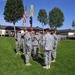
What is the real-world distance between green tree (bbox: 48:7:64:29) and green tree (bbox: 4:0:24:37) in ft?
46.3

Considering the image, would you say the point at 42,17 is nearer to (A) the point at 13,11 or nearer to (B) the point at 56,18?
(B) the point at 56,18

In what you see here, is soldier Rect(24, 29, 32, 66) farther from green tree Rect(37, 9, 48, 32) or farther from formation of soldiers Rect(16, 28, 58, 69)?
green tree Rect(37, 9, 48, 32)

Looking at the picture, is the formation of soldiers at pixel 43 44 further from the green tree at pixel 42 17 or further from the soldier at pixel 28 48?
the green tree at pixel 42 17

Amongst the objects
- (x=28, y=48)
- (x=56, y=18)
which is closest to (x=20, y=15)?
(x=56, y=18)

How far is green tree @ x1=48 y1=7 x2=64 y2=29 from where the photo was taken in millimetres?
88500

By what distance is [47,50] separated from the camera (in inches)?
558

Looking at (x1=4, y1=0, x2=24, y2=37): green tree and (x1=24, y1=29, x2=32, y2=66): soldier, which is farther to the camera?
(x1=4, y1=0, x2=24, y2=37): green tree

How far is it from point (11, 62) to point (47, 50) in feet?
10.3

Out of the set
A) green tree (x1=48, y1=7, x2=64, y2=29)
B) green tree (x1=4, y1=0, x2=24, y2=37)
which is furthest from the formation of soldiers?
green tree (x1=48, y1=7, x2=64, y2=29)

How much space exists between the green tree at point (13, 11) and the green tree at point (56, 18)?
14.1m

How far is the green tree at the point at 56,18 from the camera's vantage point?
8850cm

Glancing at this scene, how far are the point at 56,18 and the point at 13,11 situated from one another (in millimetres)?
17792

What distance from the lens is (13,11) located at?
3140 inches

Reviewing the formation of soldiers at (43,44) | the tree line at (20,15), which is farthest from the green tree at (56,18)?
the formation of soldiers at (43,44)
